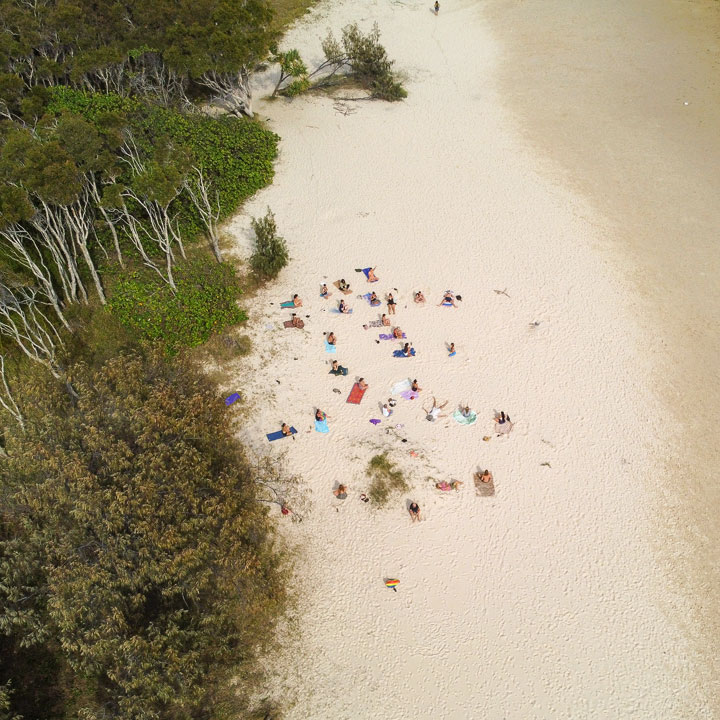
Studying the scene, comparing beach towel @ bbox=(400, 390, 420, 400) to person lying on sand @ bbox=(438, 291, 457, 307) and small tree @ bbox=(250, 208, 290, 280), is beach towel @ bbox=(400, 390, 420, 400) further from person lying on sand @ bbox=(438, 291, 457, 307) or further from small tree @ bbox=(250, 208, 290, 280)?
small tree @ bbox=(250, 208, 290, 280)

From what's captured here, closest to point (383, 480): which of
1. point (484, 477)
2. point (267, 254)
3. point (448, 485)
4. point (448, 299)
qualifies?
point (448, 485)

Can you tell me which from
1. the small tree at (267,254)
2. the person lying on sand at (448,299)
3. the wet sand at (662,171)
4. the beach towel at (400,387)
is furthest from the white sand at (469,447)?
the wet sand at (662,171)

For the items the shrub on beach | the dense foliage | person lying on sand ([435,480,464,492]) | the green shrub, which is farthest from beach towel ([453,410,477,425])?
the green shrub

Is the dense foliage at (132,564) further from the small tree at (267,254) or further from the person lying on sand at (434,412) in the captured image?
the small tree at (267,254)

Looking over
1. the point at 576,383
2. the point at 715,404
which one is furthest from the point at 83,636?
the point at 715,404

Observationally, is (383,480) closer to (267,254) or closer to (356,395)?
(356,395)

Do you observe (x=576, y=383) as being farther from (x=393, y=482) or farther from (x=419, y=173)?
(x=419, y=173)
